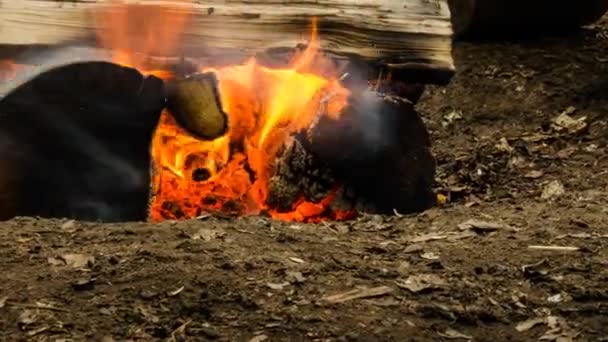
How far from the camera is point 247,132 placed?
421 cm

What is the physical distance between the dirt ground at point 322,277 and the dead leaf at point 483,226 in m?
0.02

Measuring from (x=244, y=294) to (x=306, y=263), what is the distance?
0.34 metres

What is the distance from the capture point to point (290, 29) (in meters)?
4.08

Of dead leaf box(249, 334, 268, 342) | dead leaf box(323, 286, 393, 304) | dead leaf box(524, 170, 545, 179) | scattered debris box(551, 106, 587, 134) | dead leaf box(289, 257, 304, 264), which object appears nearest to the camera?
dead leaf box(249, 334, 268, 342)

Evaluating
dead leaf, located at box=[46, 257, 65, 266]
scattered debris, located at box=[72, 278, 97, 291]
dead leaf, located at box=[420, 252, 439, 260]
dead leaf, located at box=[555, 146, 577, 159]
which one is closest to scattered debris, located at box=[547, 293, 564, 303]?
dead leaf, located at box=[420, 252, 439, 260]

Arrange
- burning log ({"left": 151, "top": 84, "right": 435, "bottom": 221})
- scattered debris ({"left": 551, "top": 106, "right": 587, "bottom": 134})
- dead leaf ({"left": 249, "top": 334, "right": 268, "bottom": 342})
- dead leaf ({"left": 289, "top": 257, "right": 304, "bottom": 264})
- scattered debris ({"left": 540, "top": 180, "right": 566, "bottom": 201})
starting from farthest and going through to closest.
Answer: scattered debris ({"left": 551, "top": 106, "right": 587, "bottom": 134}), scattered debris ({"left": 540, "top": 180, "right": 566, "bottom": 201}), burning log ({"left": 151, "top": 84, "right": 435, "bottom": 221}), dead leaf ({"left": 289, "top": 257, "right": 304, "bottom": 264}), dead leaf ({"left": 249, "top": 334, "right": 268, "bottom": 342})

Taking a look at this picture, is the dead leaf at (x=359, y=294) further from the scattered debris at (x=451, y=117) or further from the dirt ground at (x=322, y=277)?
the scattered debris at (x=451, y=117)

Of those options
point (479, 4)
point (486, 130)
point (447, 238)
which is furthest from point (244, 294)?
point (479, 4)

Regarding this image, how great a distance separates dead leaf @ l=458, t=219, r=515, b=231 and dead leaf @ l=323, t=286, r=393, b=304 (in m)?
0.78

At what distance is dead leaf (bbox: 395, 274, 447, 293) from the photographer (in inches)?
115

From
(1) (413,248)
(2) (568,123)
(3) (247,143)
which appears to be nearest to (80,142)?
(3) (247,143)

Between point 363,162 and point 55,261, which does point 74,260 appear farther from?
point 363,162

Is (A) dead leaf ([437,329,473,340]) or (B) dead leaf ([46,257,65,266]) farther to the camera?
(B) dead leaf ([46,257,65,266])

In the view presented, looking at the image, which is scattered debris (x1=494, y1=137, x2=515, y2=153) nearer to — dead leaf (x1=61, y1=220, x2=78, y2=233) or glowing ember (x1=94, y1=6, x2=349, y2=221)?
glowing ember (x1=94, y1=6, x2=349, y2=221)
